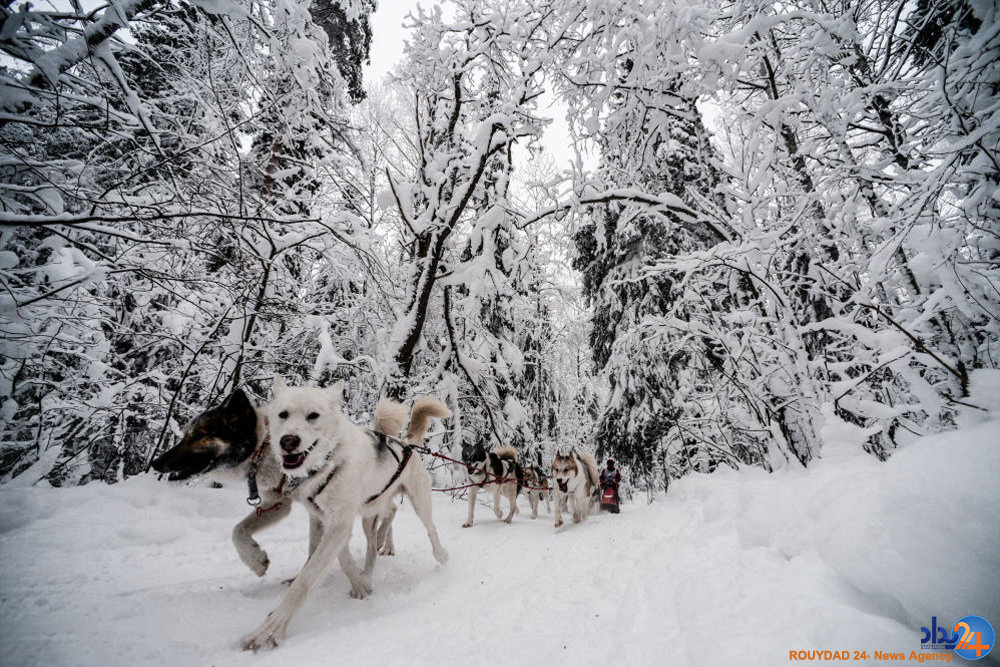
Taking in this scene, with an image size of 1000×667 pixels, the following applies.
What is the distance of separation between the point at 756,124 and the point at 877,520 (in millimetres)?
3637

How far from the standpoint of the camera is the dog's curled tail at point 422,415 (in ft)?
13.1

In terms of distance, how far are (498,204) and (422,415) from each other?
12.0 feet

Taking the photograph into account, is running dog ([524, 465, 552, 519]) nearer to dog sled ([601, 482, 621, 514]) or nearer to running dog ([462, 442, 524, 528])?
running dog ([462, 442, 524, 528])

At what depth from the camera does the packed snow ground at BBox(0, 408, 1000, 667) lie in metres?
1.33

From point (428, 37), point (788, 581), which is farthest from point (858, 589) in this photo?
point (428, 37)

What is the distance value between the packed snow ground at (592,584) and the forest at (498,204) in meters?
1.04

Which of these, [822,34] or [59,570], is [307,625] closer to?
[59,570]

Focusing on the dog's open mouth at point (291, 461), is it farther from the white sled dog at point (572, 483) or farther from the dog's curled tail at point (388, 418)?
the white sled dog at point (572, 483)

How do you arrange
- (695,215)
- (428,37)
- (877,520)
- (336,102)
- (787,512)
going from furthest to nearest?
(428,37)
(695,215)
(336,102)
(787,512)
(877,520)

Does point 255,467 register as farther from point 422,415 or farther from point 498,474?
point 498,474

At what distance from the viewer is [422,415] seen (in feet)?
13.5

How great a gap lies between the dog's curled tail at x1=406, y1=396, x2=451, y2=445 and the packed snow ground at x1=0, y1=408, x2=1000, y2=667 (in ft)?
4.07

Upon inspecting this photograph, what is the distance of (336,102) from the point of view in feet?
13.2

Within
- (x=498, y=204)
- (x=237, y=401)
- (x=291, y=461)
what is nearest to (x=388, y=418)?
(x=237, y=401)
